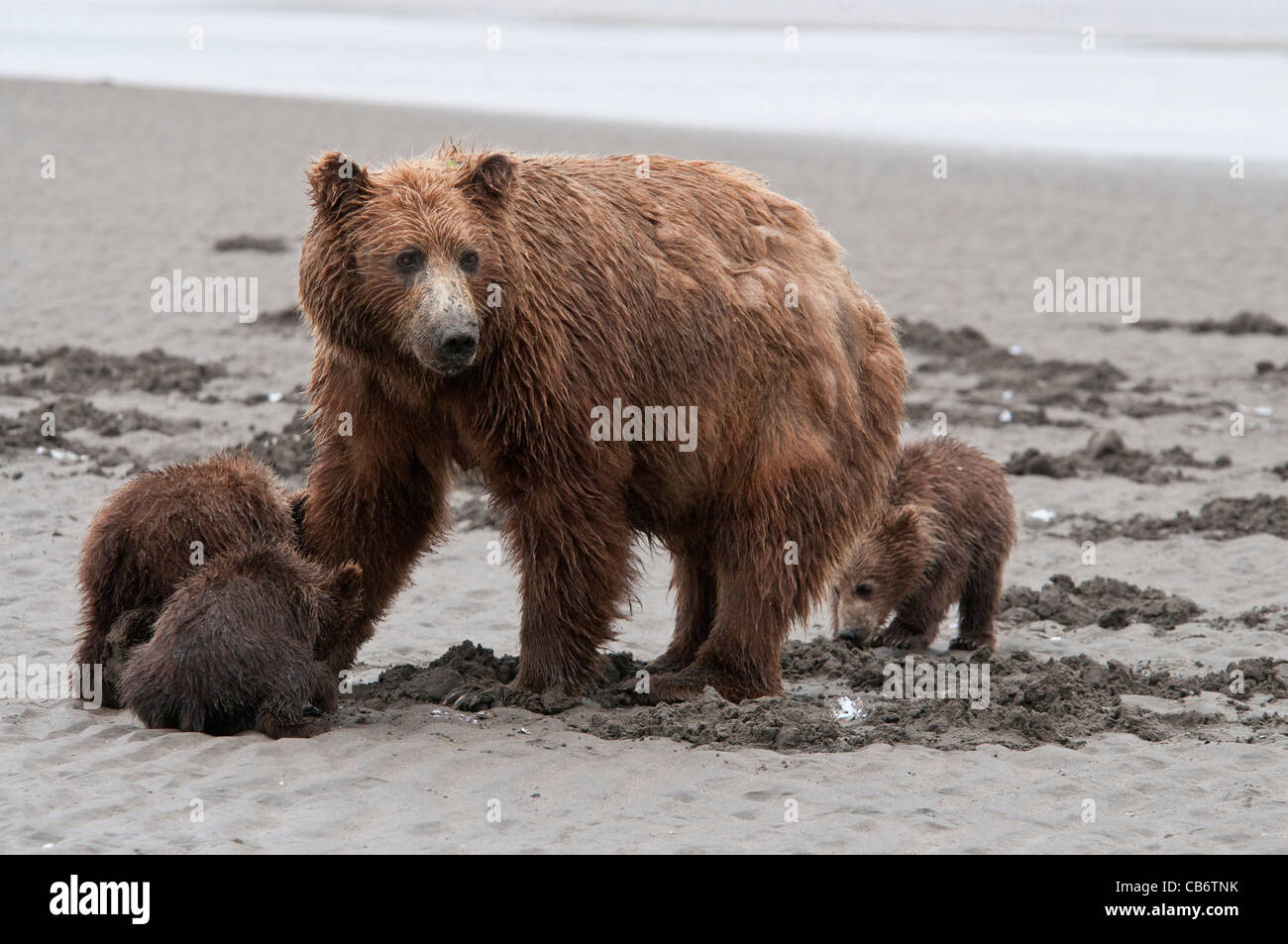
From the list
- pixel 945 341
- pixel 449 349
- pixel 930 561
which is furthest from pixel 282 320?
pixel 449 349

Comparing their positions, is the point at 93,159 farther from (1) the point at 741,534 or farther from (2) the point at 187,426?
(1) the point at 741,534

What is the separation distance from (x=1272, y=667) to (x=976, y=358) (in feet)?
29.6

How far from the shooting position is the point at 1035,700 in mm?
7629

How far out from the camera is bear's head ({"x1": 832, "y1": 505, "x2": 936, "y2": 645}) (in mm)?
9219

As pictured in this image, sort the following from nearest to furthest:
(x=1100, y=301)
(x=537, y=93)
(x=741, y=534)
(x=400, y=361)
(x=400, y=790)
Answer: (x=400, y=790) → (x=400, y=361) → (x=741, y=534) → (x=1100, y=301) → (x=537, y=93)

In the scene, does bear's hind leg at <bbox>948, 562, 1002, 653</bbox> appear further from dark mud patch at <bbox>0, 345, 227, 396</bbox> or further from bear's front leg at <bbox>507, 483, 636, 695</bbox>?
dark mud patch at <bbox>0, 345, 227, 396</bbox>

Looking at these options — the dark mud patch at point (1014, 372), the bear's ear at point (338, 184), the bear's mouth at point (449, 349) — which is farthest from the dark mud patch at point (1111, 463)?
the bear's ear at point (338, 184)

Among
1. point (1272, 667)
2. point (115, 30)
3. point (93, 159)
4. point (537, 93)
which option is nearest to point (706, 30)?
point (115, 30)

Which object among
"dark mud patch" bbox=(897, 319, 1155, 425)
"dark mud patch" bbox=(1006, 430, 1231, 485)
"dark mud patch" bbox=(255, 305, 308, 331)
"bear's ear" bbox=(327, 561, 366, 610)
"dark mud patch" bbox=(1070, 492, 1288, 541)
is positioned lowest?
"dark mud patch" bbox=(1070, 492, 1288, 541)

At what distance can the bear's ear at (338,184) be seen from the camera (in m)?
6.62

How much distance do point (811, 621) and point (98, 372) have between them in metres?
7.46

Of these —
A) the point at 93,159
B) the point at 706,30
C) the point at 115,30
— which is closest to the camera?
the point at 93,159

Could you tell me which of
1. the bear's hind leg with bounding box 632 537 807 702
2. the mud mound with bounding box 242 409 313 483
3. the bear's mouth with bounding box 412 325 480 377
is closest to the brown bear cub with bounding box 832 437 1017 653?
the bear's hind leg with bounding box 632 537 807 702

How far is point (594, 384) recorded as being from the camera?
282 inches
